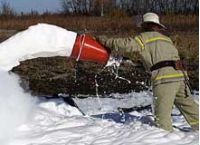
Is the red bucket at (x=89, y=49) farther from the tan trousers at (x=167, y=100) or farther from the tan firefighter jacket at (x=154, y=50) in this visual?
the tan trousers at (x=167, y=100)

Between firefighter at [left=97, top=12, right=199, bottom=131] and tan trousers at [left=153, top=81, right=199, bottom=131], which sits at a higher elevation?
firefighter at [left=97, top=12, right=199, bottom=131]

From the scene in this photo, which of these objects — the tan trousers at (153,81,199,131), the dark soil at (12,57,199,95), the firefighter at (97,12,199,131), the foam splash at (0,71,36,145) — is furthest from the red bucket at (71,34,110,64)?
the dark soil at (12,57,199,95)

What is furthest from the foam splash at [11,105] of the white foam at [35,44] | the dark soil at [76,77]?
the dark soil at [76,77]

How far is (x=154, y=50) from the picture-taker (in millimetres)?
6656

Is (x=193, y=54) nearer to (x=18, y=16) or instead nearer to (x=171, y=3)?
(x=171, y=3)

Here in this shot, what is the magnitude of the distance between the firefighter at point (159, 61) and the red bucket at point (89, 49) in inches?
7.1

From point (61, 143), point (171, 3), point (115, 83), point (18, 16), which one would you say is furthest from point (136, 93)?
point (18, 16)

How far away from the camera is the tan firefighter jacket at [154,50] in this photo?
6.61 m

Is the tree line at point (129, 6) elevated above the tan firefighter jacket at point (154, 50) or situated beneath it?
situated beneath

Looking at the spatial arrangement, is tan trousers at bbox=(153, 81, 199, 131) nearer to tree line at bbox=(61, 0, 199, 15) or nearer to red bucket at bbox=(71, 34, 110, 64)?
red bucket at bbox=(71, 34, 110, 64)

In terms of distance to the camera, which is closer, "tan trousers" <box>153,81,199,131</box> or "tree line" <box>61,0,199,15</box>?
"tan trousers" <box>153,81,199,131</box>

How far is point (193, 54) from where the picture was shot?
16.0 meters

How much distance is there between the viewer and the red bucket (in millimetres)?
6922

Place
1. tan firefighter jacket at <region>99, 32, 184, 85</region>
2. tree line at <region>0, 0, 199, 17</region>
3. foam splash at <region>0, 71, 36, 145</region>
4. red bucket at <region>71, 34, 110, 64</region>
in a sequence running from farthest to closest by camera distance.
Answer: tree line at <region>0, 0, 199, 17</region> < red bucket at <region>71, 34, 110, 64</region> < foam splash at <region>0, 71, 36, 145</region> < tan firefighter jacket at <region>99, 32, 184, 85</region>
